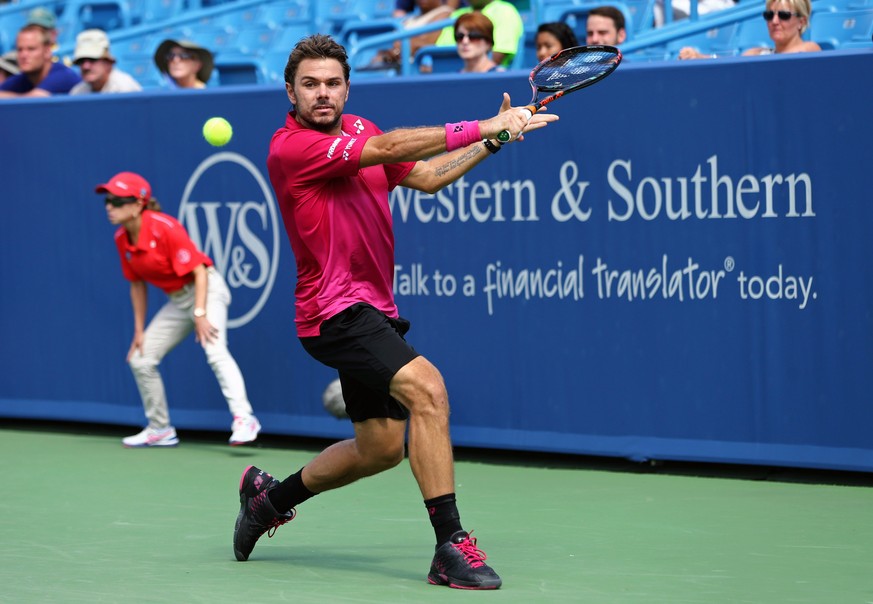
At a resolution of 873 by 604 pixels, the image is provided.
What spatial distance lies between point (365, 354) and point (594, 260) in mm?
2585

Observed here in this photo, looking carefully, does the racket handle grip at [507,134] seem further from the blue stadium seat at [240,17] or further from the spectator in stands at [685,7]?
the blue stadium seat at [240,17]

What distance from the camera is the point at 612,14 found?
8898 mm

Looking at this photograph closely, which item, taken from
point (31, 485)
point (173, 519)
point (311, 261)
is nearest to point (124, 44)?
point (31, 485)

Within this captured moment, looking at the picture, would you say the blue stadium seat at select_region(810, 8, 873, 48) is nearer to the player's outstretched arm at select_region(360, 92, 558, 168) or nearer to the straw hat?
the straw hat

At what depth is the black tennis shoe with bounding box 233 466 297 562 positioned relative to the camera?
17.9 ft

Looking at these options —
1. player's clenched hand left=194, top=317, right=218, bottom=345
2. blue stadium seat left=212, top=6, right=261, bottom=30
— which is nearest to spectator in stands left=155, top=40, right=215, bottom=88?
player's clenched hand left=194, top=317, right=218, bottom=345

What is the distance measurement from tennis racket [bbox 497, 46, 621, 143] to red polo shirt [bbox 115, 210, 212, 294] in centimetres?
328

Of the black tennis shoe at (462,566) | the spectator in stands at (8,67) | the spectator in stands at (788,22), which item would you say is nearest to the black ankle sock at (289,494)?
the black tennis shoe at (462,566)

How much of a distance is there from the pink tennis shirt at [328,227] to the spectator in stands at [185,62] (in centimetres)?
484

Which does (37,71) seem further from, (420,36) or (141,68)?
(420,36)

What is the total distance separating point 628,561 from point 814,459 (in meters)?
1.87

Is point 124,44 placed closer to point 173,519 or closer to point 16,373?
point 16,373

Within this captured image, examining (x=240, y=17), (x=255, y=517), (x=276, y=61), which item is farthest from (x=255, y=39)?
(x=255, y=517)

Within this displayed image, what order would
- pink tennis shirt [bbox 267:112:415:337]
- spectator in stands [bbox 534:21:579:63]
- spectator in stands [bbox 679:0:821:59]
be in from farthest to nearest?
spectator in stands [bbox 534:21:579:63], spectator in stands [bbox 679:0:821:59], pink tennis shirt [bbox 267:112:415:337]
